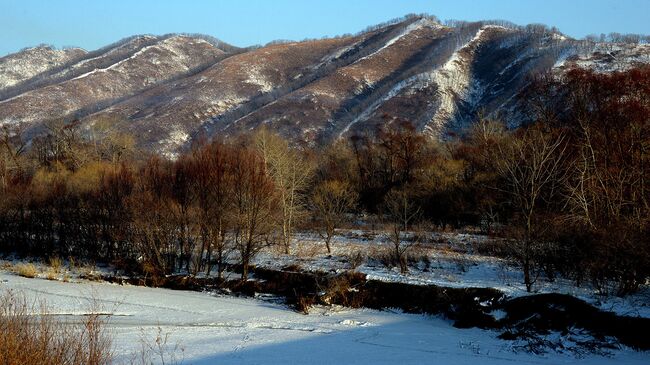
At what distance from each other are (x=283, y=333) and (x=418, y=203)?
3122 cm

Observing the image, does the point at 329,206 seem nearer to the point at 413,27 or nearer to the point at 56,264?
the point at 56,264

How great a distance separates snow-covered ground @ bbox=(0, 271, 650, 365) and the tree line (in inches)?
189

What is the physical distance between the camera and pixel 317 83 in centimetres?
13750

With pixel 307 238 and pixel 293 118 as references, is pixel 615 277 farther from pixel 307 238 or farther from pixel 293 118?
pixel 293 118

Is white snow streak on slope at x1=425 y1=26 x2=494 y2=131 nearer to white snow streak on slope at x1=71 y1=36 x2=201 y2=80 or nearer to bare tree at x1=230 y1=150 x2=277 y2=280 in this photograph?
bare tree at x1=230 y1=150 x2=277 y2=280

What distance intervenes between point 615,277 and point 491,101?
86.9 metres

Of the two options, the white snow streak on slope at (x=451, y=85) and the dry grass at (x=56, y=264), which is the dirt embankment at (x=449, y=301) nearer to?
the dry grass at (x=56, y=264)

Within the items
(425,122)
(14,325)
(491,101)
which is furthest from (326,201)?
(491,101)

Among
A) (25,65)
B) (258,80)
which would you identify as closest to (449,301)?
(258,80)

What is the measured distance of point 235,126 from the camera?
111 m

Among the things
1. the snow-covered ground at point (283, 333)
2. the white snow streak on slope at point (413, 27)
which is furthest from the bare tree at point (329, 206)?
the white snow streak on slope at point (413, 27)

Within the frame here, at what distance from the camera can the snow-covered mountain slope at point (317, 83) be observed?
101 meters

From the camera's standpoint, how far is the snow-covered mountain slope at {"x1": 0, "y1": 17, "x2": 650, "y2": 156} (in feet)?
333

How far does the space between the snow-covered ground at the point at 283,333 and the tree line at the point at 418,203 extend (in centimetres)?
481
